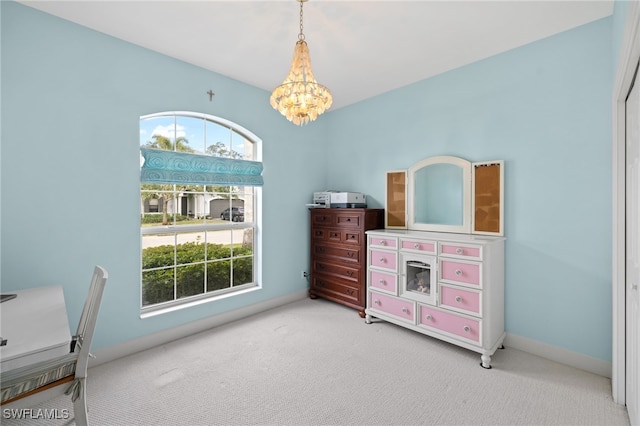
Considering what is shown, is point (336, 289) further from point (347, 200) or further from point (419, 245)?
point (419, 245)

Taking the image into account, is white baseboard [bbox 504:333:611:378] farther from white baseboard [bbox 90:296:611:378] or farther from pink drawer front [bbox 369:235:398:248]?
pink drawer front [bbox 369:235:398:248]

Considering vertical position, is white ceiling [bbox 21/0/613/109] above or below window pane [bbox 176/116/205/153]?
above

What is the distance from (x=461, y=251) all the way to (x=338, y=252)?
1553 millimetres

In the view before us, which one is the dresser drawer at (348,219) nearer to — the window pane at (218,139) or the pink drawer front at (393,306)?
the pink drawer front at (393,306)

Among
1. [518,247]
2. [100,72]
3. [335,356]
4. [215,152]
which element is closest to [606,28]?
[518,247]

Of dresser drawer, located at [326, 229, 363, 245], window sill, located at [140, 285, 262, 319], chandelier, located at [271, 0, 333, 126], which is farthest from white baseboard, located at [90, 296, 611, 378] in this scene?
chandelier, located at [271, 0, 333, 126]

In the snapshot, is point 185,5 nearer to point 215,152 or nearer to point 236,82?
point 236,82

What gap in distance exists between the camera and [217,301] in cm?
316

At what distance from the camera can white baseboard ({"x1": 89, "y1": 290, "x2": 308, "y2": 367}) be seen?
242 cm

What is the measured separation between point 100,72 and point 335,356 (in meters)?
3.17

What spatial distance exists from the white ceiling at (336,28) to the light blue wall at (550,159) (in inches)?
9.7

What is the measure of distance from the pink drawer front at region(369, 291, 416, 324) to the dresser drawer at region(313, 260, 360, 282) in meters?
0.36

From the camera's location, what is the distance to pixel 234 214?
136 inches

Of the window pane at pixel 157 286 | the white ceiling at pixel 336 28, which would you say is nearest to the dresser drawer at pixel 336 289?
the window pane at pixel 157 286
